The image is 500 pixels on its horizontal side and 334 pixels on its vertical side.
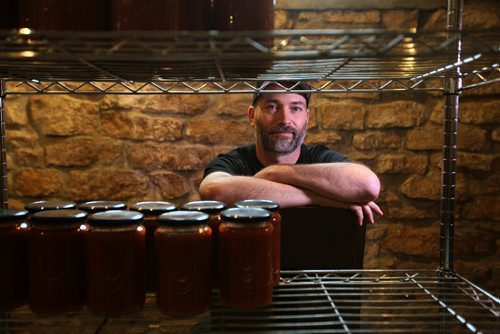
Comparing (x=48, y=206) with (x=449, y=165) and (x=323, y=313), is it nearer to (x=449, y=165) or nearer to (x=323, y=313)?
(x=323, y=313)

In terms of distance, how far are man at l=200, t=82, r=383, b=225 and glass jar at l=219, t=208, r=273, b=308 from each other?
471mm

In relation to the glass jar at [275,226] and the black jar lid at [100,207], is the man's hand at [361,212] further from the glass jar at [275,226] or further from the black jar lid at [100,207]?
the black jar lid at [100,207]

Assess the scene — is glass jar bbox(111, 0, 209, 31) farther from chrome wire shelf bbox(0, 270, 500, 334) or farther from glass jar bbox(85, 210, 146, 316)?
chrome wire shelf bbox(0, 270, 500, 334)

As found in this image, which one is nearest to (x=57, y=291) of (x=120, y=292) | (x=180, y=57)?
(x=120, y=292)

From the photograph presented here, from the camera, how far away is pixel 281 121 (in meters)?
1.95

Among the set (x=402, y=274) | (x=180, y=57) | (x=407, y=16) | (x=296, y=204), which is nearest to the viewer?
(x=180, y=57)

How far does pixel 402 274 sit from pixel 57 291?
822 millimetres

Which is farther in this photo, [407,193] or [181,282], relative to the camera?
[407,193]

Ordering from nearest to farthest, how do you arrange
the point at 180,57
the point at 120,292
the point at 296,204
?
the point at 180,57, the point at 120,292, the point at 296,204

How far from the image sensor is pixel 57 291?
812 mm

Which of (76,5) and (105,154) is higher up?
(76,5)

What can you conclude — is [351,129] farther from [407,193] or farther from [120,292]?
[120,292]

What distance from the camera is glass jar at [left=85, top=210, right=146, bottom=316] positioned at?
0.78m

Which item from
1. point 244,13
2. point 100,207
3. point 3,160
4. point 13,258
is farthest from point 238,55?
point 3,160
